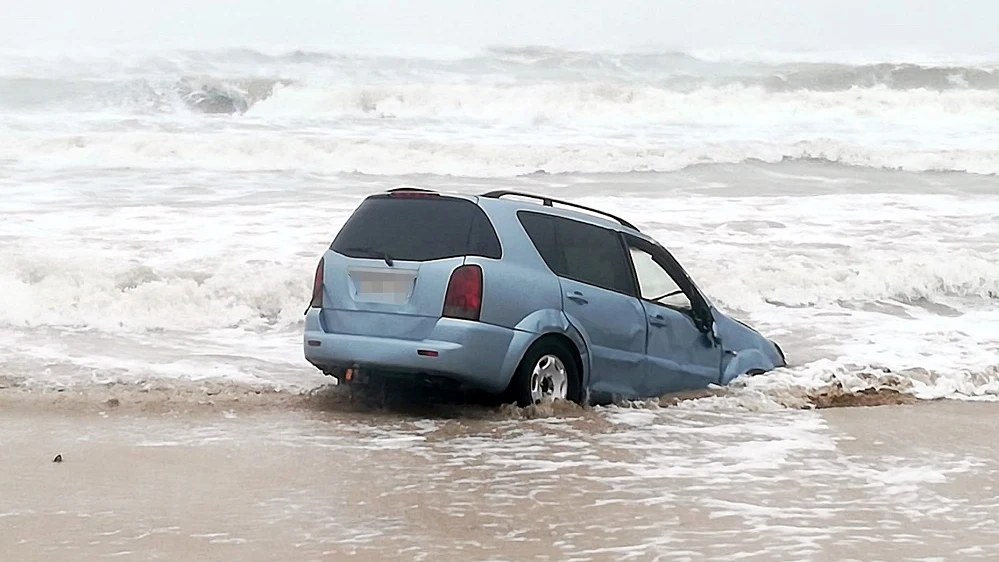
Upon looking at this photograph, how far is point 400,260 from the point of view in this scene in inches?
278

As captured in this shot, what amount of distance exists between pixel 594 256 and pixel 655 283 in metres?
0.62

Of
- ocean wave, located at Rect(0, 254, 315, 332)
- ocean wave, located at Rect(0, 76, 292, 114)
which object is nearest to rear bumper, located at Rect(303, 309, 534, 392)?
ocean wave, located at Rect(0, 254, 315, 332)

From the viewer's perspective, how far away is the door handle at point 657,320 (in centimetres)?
803

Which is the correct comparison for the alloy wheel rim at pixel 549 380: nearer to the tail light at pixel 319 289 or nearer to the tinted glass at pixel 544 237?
the tinted glass at pixel 544 237

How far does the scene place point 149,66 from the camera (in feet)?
124

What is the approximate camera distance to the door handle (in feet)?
26.3

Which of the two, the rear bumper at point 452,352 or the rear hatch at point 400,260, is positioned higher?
the rear hatch at point 400,260

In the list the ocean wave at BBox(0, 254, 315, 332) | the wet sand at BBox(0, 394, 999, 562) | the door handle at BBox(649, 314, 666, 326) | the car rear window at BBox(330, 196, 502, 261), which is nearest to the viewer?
the wet sand at BBox(0, 394, 999, 562)

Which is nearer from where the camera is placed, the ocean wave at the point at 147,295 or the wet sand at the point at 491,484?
the wet sand at the point at 491,484

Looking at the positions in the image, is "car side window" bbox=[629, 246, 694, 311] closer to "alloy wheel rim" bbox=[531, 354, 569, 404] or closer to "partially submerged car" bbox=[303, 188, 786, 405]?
"partially submerged car" bbox=[303, 188, 786, 405]

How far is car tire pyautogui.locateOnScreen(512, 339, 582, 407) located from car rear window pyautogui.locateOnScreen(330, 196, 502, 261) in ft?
2.15

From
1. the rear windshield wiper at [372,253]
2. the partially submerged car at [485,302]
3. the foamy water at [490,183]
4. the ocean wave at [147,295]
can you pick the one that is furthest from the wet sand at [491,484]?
the ocean wave at [147,295]

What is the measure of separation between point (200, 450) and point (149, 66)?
33.9 meters

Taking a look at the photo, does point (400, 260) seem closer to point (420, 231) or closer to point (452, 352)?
point (420, 231)
